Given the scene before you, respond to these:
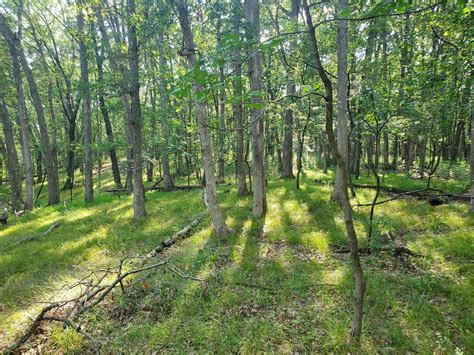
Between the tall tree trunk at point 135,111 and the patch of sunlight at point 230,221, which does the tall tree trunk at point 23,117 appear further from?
the patch of sunlight at point 230,221

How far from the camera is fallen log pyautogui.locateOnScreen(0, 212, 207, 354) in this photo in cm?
335

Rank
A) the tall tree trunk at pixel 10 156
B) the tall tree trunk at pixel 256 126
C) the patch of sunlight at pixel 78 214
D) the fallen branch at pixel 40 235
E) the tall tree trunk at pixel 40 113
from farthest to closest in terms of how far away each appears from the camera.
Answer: the tall tree trunk at pixel 10 156
the tall tree trunk at pixel 40 113
the patch of sunlight at pixel 78 214
the fallen branch at pixel 40 235
the tall tree trunk at pixel 256 126

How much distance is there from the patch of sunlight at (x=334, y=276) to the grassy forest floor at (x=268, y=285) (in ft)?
0.11

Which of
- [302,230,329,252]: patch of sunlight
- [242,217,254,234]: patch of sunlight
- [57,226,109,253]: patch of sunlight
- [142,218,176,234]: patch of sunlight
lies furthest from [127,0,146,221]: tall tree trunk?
[302,230,329,252]: patch of sunlight

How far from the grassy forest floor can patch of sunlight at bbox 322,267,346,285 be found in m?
0.03

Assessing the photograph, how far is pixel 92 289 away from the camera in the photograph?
401 cm

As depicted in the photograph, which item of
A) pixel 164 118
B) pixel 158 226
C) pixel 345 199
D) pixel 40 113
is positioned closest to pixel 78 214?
pixel 158 226

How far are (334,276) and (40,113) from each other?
13924mm

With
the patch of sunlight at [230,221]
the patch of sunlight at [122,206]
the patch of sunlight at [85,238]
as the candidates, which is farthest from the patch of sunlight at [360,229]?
the patch of sunlight at [122,206]

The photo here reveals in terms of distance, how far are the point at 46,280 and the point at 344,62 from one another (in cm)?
923

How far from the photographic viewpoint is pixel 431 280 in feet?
13.3

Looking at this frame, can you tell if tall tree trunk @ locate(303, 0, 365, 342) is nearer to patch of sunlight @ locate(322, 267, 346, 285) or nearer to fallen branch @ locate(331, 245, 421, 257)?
patch of sunlight @ locate(322, 267, 346, 285)

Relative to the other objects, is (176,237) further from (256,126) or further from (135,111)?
(135,111)

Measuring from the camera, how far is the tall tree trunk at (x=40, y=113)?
1046 cm
